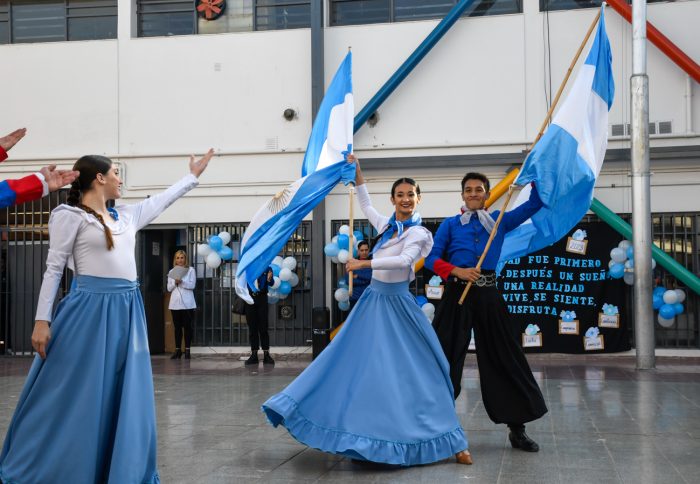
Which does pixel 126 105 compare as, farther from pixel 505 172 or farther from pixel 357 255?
pixel 505 172

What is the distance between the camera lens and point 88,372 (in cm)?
448

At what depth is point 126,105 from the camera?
15.7 meters

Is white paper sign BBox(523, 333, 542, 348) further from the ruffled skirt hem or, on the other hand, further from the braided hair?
the braided hair

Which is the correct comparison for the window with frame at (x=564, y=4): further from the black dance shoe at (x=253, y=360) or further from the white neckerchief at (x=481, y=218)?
the white neckerchief at (x=481, y=218)

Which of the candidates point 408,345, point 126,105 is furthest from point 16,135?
point 126,105

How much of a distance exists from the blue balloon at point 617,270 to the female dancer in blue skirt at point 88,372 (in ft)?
32.4

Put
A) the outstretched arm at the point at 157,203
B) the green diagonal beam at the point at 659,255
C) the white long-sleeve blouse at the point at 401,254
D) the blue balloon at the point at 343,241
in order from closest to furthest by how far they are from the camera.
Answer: the outstretched arm at the point at 157,203, the white long-sleeve blouse at the point at 401,254, the green diagonal beam at the point at 659,255, the blue balloon at the point at 343,241

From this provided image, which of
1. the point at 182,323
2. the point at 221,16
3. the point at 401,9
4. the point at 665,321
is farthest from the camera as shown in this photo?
the point at 221,16

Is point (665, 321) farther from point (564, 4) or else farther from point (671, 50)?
point (564, 4)

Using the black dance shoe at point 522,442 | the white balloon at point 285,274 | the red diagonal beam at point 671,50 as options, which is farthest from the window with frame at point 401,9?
the black dance shoe at point 522,442

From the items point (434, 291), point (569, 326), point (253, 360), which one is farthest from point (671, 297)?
point (253, 360)

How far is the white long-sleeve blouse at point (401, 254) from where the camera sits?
568 centimetres

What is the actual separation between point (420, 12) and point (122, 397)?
1186 centimetres

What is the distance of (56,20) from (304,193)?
1143 centimetres
